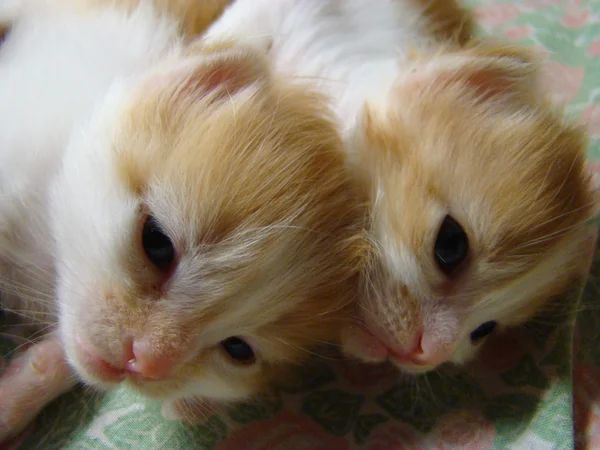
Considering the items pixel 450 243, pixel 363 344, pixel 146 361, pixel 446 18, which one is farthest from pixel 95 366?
pixel 446 18

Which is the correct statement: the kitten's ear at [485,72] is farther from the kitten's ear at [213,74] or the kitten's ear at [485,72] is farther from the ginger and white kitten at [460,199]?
the kitten's ear at [213,74]

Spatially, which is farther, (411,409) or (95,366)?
(411,409)

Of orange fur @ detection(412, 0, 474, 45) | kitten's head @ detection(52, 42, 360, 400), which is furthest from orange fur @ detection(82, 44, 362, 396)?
orange fur @ detection(412, 0, 474, 45)

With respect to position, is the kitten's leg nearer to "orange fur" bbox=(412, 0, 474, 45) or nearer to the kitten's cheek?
the kitten's cheek

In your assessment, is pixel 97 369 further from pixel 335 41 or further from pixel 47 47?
pixel 335 41

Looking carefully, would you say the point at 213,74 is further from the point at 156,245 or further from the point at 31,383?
the point at 31,383

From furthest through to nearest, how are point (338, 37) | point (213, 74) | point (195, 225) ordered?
1. point (338, 37)
2. point (213, 74)
3. point (195, 225)
